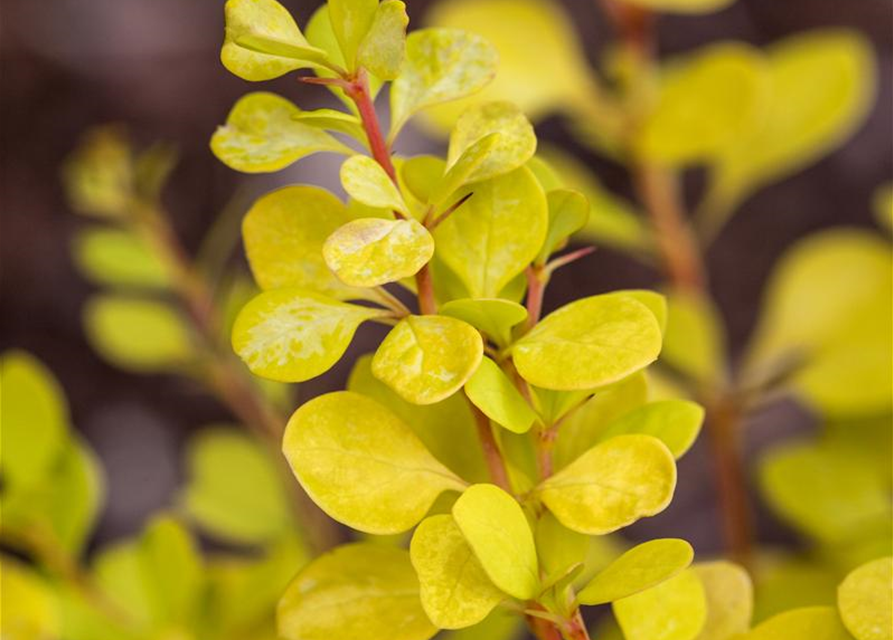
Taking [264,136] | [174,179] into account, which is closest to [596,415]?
[264,136]

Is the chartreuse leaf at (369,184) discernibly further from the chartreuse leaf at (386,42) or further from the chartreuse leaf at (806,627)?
the chartreuse leaf at (806,627)

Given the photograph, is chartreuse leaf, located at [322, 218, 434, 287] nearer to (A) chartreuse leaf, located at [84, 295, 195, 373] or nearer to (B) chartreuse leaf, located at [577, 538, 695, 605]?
(B) chartreuse leaf, located at [577, 538, 695, 605]

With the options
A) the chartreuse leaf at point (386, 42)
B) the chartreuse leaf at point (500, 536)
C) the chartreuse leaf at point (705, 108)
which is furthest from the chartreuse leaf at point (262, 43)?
the chartreuse leaf at point (705, 108)

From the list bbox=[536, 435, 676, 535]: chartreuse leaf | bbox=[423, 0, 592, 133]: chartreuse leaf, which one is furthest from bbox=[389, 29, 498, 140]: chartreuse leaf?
bbox=[423, 0, 592, 133]: chartreuse leaf

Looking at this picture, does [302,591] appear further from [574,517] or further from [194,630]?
[194,630]

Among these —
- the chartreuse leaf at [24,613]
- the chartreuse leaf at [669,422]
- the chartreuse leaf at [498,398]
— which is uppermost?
the chartreuse leaf at [498,398]

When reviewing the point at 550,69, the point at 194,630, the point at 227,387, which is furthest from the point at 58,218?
the point at 194,630

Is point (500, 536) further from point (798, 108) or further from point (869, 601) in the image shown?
point (798, 108)
